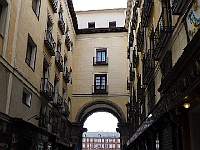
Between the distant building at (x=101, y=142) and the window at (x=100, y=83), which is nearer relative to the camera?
the window at (x=100, y=83)

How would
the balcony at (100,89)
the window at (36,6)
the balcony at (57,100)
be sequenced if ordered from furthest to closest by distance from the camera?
the balcony at (100,89) → the balcony at (57,100) → the window at (36,6)

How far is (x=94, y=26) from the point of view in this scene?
34.5 metres

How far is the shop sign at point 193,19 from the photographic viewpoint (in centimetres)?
640

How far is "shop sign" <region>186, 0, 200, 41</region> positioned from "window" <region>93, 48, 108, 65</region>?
2312cm

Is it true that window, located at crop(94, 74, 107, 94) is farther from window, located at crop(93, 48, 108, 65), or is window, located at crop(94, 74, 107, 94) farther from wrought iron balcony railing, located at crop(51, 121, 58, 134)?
wrought iron balcony railing, located at crop(51, 121, 58, 134)

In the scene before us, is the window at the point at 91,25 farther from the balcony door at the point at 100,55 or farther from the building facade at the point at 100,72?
the balcony door at the point at 100,55

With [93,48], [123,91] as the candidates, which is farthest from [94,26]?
[123,91]

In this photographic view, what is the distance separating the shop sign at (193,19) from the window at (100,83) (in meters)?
22.5

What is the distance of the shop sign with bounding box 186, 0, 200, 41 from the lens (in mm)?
6404

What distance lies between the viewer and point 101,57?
31.0 m

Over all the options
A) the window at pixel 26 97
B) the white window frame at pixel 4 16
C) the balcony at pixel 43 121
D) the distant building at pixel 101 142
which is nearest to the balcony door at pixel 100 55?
the balcony at pixel 43 121

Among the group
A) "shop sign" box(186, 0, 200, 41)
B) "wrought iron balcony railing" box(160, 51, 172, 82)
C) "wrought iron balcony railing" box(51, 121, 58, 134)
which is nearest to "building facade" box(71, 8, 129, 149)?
"wrought iron balcony railing" box(51, 121, 58, 134)

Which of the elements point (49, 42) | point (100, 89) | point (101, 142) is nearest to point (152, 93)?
point (49, 42)

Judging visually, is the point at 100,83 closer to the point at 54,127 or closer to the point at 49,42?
the point at 54,127
